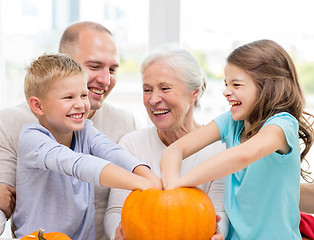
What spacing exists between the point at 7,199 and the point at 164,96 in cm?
77

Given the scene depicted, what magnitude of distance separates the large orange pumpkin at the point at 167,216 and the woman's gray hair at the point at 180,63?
2.38 ft

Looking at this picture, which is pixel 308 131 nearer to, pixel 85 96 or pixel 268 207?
pixel 268 207

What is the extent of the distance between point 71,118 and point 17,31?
1.70 m

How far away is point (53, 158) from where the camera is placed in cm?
149

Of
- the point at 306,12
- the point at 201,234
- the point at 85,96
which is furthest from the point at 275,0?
the point at 201,234

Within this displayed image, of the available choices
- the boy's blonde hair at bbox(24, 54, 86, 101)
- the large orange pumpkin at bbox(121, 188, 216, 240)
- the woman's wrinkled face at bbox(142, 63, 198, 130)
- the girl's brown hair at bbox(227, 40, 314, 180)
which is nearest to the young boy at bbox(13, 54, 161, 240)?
the boy's blonde hair at bbox(24, 54, 86, 101)

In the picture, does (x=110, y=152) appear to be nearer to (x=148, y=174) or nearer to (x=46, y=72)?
(x=148, y=174)

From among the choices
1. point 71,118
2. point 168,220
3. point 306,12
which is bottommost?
point 168,220

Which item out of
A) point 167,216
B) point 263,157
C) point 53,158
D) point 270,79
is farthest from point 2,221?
point 270,79

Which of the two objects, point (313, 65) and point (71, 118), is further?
point (313, 65)

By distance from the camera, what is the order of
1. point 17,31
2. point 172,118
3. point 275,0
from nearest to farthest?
1. point 172,118
2. point 275,0
3. point 17,31

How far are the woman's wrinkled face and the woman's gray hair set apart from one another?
2 cm

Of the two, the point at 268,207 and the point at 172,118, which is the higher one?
the point at 172,118

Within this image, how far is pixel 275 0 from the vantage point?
2707mm
